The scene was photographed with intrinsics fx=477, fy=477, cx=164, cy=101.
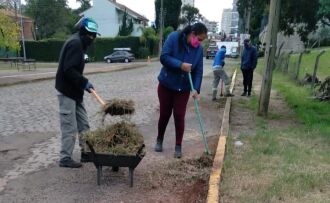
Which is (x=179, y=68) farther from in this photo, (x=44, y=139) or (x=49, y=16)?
(x=49, y=16)

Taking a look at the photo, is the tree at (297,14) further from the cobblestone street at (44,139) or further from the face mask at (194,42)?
the face mask at (194,42)

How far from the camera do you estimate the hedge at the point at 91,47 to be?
195 ft

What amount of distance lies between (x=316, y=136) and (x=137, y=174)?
3.71m

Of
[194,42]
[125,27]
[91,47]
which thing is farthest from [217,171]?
[125,27]

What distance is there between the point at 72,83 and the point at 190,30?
181 cm

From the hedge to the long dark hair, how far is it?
5328 cm

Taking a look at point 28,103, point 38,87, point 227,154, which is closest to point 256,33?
point 38,87

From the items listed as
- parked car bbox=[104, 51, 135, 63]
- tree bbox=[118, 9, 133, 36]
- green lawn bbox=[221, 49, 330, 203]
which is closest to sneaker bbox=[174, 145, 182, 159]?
green lawn bbox=[221, 49, 330, 203]

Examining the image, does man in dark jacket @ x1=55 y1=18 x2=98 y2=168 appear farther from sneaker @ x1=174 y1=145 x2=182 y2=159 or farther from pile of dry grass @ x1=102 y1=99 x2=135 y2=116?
sneaker @ x1=174 y1=145 x2=182 y2=159

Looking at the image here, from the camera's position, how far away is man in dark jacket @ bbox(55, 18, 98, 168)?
6062 mm

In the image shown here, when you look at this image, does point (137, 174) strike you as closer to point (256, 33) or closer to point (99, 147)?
point (99, 147)

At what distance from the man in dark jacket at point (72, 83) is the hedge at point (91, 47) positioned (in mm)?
53484

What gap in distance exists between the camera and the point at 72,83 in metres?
6.26

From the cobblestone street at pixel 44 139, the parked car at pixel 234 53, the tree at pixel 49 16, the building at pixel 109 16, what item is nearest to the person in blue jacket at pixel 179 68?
the cobblestone street at pixel 44 139
